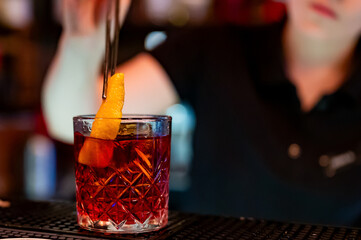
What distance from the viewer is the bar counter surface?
66 centimetres

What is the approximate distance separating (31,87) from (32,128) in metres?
0.30

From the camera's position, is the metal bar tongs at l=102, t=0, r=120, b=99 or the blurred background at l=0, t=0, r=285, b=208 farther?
the blurred background at l=0, t=0, r=285, b=208

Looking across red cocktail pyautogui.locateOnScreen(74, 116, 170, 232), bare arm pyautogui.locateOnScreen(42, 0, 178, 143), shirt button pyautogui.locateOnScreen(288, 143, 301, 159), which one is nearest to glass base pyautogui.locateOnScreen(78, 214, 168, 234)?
red cocktail pyautogui.locateOnScreen(74, 116, 170, 232)

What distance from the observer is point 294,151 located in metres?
1.59

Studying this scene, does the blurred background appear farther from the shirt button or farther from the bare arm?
the shirt button

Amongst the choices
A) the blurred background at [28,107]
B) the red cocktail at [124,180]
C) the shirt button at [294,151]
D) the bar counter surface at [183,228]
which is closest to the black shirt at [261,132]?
the shirt button at [294,151]

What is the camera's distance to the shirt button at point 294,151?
159cm

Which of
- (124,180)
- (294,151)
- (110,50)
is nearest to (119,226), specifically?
(124,180)

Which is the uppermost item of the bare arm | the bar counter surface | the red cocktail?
the bare arm

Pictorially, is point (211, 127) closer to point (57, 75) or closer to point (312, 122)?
point (312, 122)

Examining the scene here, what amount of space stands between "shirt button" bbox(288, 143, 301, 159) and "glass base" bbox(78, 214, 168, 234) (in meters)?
0.97

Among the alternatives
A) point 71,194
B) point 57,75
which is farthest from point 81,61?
point 71,194

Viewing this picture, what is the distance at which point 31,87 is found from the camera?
11.3 ft

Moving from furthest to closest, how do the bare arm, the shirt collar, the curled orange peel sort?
1. the shirt collar
2. the bare arm
3. the curled orange peel
